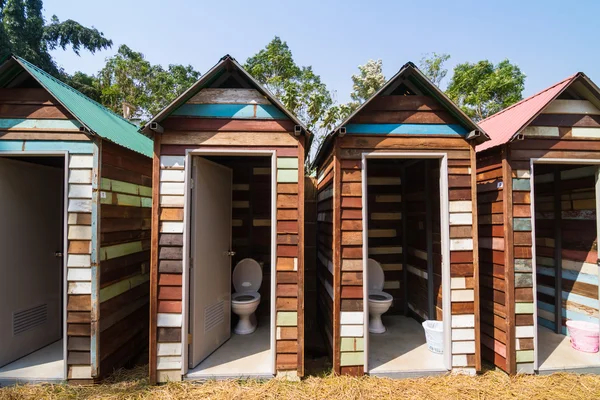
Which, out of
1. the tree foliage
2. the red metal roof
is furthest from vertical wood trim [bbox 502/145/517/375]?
the tree foliage

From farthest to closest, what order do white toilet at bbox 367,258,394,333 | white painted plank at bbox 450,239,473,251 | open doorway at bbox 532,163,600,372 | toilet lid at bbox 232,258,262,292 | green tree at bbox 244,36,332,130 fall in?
green tree at bbox 244,36,332,130
toilet lid at bbox 232,258,262,292
white toilet at bbox 367,258,394,333
open doorway at bbox 532,163,600,372
white painted plank at bbox 450,239,473,251

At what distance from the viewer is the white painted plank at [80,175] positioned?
291cm

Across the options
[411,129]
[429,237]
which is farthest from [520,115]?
[429,237]

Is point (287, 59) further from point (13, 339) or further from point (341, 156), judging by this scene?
point (13, 339)

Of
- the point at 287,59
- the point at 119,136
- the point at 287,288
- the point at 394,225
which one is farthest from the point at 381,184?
the point at 287,59

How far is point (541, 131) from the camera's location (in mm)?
3152

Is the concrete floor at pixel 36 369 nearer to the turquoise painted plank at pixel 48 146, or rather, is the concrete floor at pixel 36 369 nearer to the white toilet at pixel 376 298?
the turquoise painted plank at pixel 48 146

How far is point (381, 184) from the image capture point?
4.69 m

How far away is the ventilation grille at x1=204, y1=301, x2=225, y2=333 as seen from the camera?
3.31 m

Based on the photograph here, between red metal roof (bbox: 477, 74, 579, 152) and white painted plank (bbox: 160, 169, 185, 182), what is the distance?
130 inches

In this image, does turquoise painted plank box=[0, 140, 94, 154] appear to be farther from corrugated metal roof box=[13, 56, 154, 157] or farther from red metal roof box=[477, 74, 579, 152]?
red metal roof box=[477, 74, 579, 152]

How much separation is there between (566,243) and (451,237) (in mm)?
2102

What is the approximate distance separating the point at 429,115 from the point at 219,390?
3.42 m

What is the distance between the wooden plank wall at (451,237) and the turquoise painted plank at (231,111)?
A: 0.81 m
